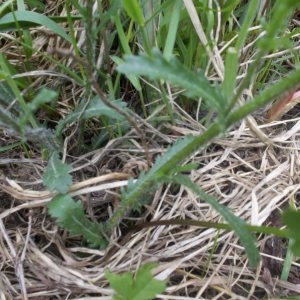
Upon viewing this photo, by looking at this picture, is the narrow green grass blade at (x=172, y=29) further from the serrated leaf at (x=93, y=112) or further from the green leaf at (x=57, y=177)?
the green leaf at (x=57, y=177)

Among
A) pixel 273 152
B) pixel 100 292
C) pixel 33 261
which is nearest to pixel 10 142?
pixel 33 261

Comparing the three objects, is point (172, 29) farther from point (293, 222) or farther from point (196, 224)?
point (293, 222)

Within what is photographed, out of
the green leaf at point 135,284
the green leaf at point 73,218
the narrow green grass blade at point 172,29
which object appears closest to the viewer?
the green leaf at point 135,284

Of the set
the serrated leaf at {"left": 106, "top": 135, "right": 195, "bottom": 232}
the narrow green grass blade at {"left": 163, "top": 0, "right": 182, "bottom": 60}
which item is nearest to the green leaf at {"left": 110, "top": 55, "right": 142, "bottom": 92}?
the narrow green grass blade at {"left": 163, "top": 0, "right": 182, "bottom": 60}

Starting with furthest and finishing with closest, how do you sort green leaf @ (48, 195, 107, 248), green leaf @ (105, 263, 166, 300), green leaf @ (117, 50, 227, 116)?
green leaf @ (48, 195, 107, 248), green leaf @ (105, 263, 166, 300), green leaf @ (117, 50, 227, 116)

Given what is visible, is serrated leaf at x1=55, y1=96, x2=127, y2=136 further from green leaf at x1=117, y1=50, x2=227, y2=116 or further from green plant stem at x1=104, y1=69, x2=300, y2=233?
green leaf at x1=117, y1=50, x2=227, y2=116

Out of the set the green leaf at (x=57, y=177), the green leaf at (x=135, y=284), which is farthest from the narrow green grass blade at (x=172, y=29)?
the green leaf at (x=135, y=284)
